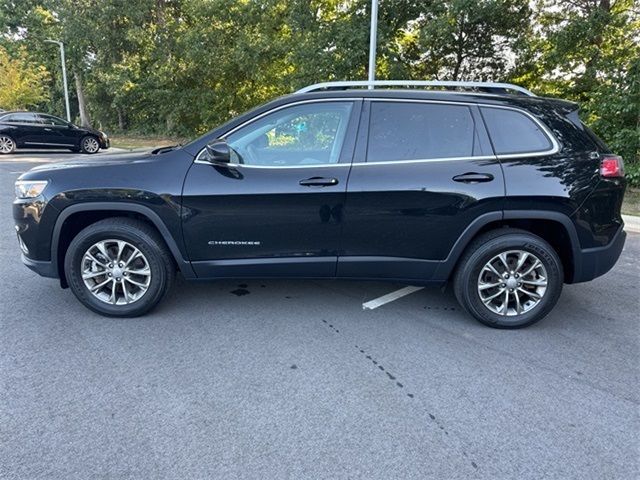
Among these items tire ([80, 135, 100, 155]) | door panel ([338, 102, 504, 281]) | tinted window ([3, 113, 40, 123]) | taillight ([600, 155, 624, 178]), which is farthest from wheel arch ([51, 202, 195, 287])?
tinted window ([3, 113, 40, 123])

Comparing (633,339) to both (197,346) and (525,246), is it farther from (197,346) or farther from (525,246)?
(197,346)

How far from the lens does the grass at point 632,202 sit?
27.9ft

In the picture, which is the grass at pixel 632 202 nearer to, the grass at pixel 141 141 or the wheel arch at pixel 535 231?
the wheel arch at pixel 535 231

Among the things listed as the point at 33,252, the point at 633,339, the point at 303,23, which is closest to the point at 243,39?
the point at 303,23

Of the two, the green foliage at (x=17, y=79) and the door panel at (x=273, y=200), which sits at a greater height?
the green foliage at (x=17, y=79)

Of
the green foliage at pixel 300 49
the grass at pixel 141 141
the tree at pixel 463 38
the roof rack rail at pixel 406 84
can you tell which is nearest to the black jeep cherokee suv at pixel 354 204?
the roof rack rail at pixel 406 84

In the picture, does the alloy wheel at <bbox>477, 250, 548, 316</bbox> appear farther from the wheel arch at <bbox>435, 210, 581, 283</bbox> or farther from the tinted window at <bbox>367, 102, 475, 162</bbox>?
the tinted window at <bbox>367, 102, 475, 162</bbox>

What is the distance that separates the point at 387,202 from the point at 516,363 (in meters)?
1.44

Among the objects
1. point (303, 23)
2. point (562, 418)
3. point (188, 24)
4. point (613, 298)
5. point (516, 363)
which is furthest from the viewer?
point (188, 24)

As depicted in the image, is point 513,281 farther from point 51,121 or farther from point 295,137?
point 51,121

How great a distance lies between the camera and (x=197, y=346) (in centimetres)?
337

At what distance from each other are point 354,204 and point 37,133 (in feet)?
54.5

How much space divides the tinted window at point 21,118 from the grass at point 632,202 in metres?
17.7

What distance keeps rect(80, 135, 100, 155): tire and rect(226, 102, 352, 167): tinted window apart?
1582 centimetres
